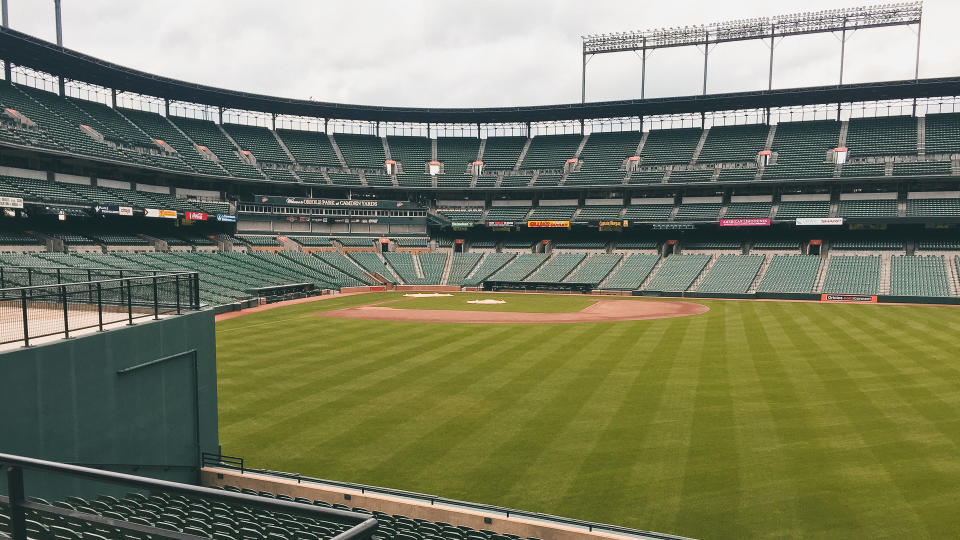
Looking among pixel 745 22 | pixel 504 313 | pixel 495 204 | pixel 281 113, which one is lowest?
pixel 504 313

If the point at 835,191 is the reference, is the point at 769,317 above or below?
below

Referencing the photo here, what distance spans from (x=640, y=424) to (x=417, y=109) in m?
75.2

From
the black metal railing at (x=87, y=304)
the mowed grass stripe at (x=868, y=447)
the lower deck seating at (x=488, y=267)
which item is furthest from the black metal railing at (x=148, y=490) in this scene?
the lower deck seating at (x=488, y=267)

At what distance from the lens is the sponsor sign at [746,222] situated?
6166 cm

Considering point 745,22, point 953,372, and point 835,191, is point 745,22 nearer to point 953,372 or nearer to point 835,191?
point 835,191

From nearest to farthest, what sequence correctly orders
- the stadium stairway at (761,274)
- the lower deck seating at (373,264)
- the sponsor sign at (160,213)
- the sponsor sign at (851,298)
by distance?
the sponsor sign at (851,298) < the sponsor sign at (160,213) < the stadium stairway at (761,274) < the lower deck seating at (373,264)

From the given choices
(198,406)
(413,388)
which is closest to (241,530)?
(198,406)

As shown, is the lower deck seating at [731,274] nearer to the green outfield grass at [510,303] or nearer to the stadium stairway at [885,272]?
the stadium stairway at [885,272]

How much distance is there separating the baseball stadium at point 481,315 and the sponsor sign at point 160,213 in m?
0.21

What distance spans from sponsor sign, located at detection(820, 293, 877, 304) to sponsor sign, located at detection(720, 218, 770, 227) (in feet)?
44.5

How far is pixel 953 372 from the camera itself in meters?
21.4

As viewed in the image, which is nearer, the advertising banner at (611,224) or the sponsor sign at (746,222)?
the sponsor sign at (746,222)

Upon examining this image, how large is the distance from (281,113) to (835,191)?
79826mm

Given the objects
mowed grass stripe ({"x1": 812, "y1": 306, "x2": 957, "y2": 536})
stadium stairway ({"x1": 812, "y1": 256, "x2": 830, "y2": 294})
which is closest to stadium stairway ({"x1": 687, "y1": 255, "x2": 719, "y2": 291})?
stadium stairway ({"x1": 812, "y1": 256, "x2": 830, "y2": 294})
